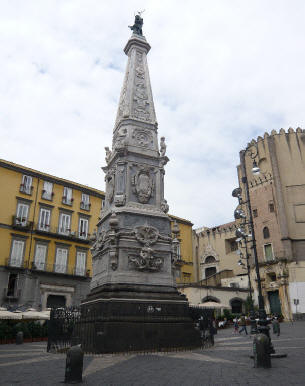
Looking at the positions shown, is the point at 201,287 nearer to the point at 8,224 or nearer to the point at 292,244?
the point at 292,244

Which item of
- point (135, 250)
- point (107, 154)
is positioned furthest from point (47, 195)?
point (135, 250)

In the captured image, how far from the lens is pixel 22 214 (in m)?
30.3

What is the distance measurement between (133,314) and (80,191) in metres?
25.5

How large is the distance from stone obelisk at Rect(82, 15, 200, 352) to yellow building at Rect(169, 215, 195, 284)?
86.3 ft

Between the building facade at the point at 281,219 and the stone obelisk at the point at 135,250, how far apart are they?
20.9 metres

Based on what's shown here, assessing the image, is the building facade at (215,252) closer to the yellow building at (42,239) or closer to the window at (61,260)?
the yellow building at (42,239)

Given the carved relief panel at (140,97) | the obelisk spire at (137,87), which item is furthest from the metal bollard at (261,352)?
the carved relief panel at (140,97)

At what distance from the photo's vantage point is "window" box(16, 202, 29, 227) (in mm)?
29547

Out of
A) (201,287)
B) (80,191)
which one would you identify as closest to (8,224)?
(80,191)

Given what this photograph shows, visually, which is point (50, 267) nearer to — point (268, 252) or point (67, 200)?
point (67, 200)

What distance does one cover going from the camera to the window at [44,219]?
31038 millimetres

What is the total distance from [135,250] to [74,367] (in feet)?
20.5

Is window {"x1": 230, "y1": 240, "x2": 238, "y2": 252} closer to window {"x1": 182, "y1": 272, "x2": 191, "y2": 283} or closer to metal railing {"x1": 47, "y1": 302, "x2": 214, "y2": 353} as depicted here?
window {"x1": 182, "y1": 272, "x2": 191, "y2": 283}

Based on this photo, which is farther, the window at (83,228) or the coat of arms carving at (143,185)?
the window at (83,228)
